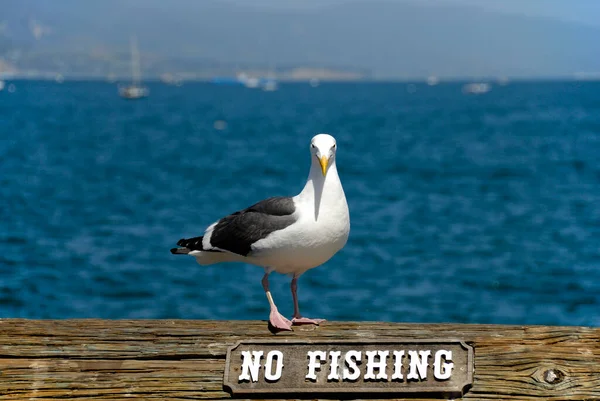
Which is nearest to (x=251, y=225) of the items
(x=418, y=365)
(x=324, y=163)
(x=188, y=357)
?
(x=324, y=163)

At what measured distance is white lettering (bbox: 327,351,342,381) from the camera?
4.37 meters

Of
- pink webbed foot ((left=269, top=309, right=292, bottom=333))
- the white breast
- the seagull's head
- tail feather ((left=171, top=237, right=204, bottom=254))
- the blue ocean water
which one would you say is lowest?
pink webbed foot ((left=269, top=309, right=292, bottom=333))

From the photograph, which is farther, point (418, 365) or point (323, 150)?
point (323, 150)

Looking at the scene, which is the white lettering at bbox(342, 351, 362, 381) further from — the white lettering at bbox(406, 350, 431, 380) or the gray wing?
the gray wing

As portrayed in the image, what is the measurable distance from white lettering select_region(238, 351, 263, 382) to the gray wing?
869 mm

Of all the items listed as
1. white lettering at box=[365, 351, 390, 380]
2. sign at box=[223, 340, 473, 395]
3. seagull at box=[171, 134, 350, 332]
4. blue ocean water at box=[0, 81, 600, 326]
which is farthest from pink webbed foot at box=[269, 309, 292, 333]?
blue ocean water at box=[0, 81, 600, 326]

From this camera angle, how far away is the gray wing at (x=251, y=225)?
5145 millimetres

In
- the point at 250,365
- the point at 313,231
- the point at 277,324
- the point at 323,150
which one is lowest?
the point at 250,365

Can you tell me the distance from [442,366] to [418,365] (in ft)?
0.37

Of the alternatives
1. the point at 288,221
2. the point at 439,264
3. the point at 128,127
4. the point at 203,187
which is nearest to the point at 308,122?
the point at 128,127

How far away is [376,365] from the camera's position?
4.38m

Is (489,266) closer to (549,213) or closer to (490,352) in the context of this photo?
(549,213)

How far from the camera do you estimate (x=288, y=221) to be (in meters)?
5.07

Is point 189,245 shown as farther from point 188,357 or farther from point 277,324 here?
point 188,357
